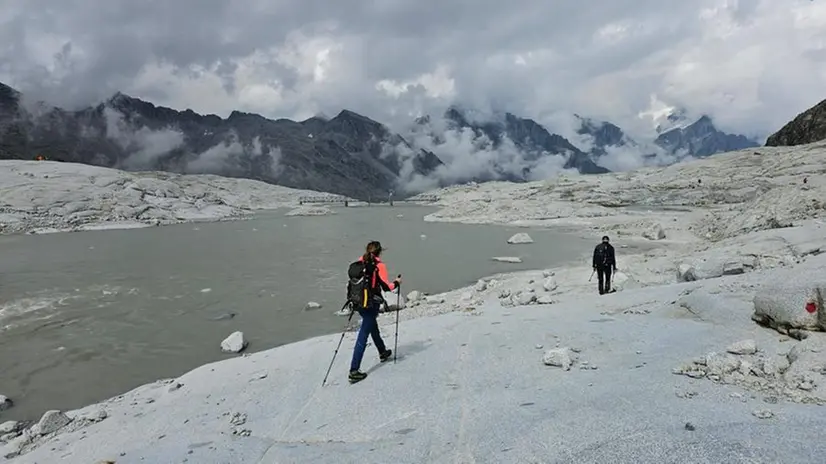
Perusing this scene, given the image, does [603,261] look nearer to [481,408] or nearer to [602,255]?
[602,255]

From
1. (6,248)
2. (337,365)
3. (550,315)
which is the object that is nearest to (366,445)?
(337,365)

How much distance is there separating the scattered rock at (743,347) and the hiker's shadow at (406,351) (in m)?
6.04

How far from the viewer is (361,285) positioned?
9242 mm

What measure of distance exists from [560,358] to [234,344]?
1122 centimetres

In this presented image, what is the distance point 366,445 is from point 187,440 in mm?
3227

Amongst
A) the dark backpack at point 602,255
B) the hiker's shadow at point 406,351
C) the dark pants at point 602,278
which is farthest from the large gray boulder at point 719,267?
the hiker's shadow at point 406,351

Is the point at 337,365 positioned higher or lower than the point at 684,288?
lower

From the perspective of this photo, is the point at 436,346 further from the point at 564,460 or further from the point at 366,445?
the point at 564,460

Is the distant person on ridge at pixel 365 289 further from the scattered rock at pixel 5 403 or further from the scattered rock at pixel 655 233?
the scattered rock at pixel 655 233

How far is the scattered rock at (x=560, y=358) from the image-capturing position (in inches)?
335

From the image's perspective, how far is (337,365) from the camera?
1056 centimetres

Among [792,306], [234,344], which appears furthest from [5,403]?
[792,306]

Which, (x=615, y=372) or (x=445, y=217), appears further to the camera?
(x=445, y=217)

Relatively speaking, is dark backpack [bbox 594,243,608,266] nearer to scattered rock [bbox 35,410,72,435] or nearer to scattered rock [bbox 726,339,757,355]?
scattered rock [bbox 726,339,757,355]
